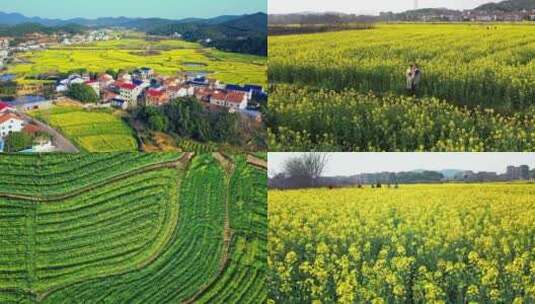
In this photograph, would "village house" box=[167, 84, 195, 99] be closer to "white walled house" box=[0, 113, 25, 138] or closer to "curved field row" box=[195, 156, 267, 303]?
"curved field row" box=[195, 156, 267, 303]

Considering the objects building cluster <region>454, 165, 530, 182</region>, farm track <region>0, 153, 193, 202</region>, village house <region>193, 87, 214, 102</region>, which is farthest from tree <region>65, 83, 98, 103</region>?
building cluster <region>454, 165, 530, 182</region>

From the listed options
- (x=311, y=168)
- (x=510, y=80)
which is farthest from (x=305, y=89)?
(x=510, y=80)

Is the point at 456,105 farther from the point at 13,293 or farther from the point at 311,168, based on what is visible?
the point at 13,293

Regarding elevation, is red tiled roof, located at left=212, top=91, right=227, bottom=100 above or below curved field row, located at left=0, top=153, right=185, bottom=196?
above

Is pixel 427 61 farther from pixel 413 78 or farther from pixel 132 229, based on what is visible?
pixel 132 229

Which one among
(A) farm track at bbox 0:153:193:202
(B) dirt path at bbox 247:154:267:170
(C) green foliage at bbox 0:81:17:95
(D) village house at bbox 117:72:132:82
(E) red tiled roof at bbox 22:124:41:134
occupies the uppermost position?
(D) village house at bbox 117:72:132:82

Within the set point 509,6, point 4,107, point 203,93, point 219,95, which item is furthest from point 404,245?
point 4,107

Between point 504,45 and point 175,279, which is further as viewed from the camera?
point 504,45
